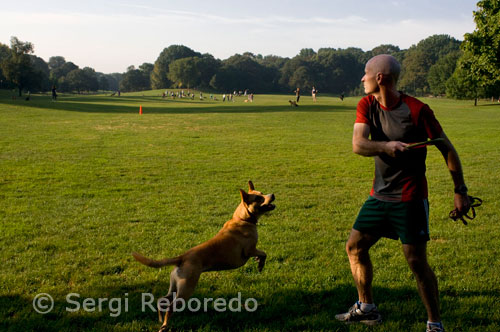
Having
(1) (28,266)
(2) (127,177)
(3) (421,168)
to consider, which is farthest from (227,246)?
(2) (127,177)

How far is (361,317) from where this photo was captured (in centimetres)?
426

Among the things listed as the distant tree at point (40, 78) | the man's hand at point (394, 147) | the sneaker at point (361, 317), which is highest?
the distant tree at point (40, 78)

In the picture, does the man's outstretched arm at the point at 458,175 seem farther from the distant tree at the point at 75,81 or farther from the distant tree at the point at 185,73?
the distant tree at the point at 75,81

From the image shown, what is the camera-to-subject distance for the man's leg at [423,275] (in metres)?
3.78

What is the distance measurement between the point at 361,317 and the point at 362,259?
0.63 meters

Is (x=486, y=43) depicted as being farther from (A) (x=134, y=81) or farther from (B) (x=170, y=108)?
(A) (x=134, y=81)

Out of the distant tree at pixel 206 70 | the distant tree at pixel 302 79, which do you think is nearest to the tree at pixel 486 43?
the distant tree at pixel 206 70

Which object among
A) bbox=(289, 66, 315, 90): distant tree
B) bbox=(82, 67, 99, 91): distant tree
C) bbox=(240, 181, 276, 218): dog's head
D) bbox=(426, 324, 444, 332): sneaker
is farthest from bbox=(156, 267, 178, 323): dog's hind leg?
bbox=(289, 66, 315, 90): distant tree

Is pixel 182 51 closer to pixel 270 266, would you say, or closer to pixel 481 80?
pixel 481 80

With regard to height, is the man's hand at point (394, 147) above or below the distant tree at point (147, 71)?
below

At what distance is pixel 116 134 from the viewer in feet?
78.1

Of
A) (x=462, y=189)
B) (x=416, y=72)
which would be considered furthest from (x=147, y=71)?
(x=462, y=189)

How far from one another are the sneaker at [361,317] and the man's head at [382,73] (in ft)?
7.59

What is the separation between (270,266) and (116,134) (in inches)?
791
